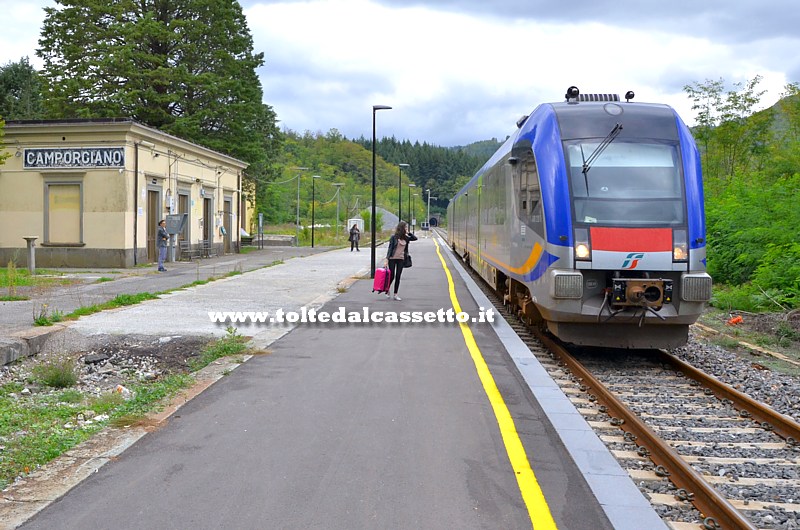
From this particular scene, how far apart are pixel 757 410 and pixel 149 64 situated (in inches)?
1490

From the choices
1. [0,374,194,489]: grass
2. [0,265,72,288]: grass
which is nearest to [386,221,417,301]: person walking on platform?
[0,374,194,489]: grass

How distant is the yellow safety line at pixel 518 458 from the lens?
4180mm

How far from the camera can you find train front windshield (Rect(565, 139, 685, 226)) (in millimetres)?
8719

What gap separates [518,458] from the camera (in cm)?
521

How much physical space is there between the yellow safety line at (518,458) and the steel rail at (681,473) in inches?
37.8

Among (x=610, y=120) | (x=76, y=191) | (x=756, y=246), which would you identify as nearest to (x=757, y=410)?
(x=610, y=120)

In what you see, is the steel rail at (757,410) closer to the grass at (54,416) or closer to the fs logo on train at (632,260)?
the fs logo on train at (632,260)

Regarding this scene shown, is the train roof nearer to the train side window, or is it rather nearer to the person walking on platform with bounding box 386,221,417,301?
the train side window

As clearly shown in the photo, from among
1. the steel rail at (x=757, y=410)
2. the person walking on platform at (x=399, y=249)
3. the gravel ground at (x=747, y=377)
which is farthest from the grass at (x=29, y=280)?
the steel rail at (x=757, y=410)

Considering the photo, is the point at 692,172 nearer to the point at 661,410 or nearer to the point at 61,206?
the point at 661,410

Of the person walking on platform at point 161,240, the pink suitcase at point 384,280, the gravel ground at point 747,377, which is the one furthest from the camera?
the person walking on platform at point 161,240

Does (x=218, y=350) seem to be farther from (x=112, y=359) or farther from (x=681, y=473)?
(x=681, y=473)

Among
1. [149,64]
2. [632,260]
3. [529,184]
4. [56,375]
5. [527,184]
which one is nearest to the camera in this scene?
[56,375]

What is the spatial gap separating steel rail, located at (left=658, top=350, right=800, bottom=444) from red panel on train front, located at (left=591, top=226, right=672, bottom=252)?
1532mm
